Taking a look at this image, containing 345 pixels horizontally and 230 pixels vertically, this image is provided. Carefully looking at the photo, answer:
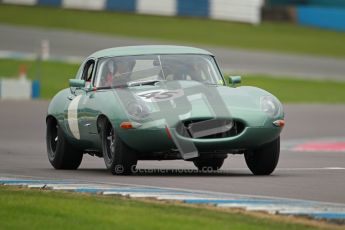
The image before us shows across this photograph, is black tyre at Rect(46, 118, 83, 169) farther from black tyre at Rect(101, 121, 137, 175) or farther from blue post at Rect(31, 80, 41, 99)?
blue post at Rect(31, 80, 41, 99)

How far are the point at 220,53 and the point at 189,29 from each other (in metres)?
4.03

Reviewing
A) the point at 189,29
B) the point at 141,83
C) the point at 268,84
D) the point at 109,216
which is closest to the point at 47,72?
the point at 268,84

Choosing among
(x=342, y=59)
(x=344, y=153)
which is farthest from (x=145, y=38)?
(x=344, y=153)

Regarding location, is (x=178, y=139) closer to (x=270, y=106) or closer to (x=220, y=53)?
(x=270, y=106)

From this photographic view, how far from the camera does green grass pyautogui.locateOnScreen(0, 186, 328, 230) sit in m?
7.34

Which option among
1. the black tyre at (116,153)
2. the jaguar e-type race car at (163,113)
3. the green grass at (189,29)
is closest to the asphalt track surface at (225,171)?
the black tyre at (116,153)

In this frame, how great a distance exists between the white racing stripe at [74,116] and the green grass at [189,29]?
79.0ft

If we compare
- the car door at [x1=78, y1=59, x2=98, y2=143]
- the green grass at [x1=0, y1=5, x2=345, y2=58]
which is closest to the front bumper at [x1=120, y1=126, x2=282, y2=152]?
the car door at [x1=78, y1=59, x2=98, y2=143]

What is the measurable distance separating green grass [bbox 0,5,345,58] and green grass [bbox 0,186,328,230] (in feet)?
91.7

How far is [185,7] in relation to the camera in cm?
4159

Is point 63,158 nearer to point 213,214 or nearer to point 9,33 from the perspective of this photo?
point 213,214

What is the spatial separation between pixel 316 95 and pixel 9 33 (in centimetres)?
1075

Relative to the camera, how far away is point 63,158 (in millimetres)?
12656

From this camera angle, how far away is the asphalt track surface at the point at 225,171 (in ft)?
32.2
